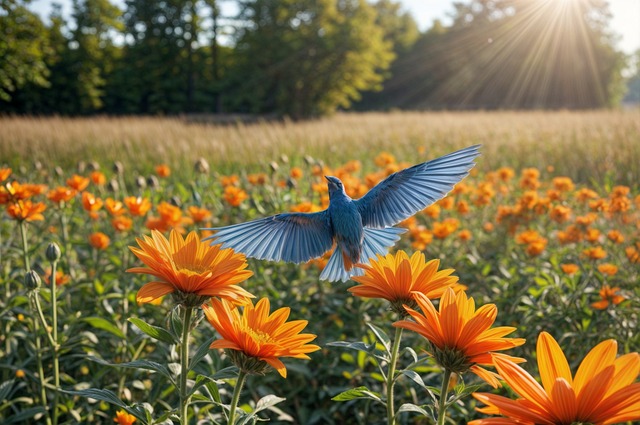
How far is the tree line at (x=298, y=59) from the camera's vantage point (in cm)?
Result: 1898

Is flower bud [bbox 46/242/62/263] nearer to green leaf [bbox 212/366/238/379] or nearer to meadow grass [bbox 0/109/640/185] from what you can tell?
green leaf [bbox 212/366/238/379]

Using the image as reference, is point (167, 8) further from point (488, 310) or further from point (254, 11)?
point (488, 310)

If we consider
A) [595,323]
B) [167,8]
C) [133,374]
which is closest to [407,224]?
[595,323]

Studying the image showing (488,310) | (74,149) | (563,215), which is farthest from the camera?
(74,149)

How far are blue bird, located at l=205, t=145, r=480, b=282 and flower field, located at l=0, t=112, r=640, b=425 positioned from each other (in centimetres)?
10

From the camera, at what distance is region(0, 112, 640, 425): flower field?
2.39 feet

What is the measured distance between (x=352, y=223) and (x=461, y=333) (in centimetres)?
32

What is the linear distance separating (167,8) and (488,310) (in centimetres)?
2583

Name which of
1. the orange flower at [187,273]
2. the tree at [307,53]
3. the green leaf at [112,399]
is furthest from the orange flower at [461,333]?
the tree at [307,53]

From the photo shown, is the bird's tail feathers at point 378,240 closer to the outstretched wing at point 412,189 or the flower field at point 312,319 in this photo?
the outstretched wing at point 412,189

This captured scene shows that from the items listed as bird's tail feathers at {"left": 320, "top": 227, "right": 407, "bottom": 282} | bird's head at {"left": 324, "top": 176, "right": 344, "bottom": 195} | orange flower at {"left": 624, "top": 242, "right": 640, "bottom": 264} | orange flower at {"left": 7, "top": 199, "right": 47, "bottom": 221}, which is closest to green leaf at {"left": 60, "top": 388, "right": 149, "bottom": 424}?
bird's tail feathers at {"left": 320, "top": 227, "right": 407, "bottom": 282}

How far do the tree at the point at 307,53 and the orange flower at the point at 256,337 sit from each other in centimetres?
1845

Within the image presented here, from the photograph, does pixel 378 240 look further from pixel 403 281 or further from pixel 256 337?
pixel 256 337

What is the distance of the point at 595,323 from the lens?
1940 mm
